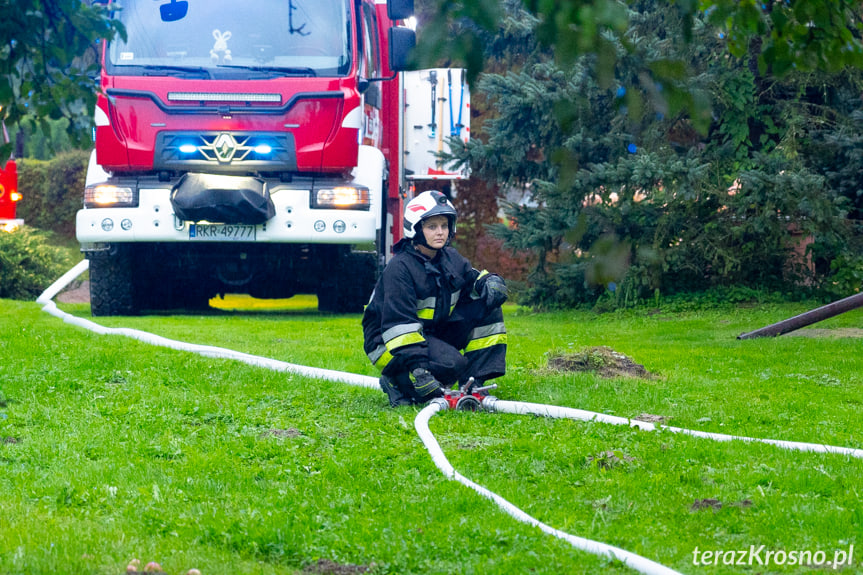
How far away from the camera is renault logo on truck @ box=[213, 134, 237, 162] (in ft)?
36.7

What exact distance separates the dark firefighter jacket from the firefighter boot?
0.66 ft

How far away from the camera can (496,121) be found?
14391 mm

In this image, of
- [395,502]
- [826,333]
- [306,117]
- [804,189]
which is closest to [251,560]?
[395,502]

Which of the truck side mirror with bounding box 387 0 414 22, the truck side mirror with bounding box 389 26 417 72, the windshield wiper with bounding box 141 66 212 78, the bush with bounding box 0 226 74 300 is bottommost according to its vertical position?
the bush with bounding box 0 226 74 300

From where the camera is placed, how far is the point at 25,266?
17609 mm

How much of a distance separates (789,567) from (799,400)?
3.35 m

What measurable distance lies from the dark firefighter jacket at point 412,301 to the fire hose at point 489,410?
0.36 m

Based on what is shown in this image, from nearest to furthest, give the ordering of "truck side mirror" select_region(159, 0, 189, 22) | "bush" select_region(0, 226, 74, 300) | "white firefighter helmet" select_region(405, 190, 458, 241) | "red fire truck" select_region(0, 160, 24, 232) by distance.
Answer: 1. "white firefighter helmet" select_region(405, 190, 458, 241)
2. "truck side mirror" select_region(159, 0, 189, 22)
3. "bush" select_region(0, 226, 74, 300)
4. "red fire truck" select_region(0, 160, 24, 232)

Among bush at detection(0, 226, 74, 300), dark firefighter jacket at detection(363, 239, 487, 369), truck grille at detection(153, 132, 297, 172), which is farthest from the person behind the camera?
bush at detection(0, 226, 74, 300)

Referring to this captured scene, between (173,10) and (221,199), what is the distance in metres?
1.91

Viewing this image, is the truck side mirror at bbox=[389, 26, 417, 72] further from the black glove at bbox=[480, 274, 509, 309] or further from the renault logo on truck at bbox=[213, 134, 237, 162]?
the black glove at bbox=[480, 274, 509, 309]

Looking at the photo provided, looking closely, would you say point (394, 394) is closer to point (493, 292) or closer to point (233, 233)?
point (493, 292)

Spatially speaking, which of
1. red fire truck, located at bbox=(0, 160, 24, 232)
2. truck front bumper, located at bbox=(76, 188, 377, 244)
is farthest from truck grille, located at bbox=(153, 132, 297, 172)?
red fire truck, located at bbox=(0, 160, 24, 232)

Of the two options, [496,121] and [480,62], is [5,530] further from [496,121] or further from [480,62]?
[496,121]
